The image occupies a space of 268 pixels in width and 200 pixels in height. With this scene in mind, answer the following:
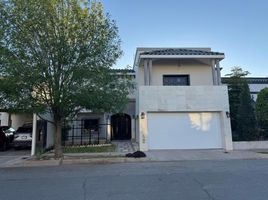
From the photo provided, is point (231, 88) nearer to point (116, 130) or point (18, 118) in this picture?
point (116, 130)

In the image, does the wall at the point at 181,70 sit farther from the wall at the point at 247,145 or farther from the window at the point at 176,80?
the wall at the point at 247,145

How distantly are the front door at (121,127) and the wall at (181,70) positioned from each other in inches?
235

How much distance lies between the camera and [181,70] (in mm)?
19484

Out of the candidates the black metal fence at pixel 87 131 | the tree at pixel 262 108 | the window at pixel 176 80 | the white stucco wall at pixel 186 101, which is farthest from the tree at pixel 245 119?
the black metal fence at pixel 87 131

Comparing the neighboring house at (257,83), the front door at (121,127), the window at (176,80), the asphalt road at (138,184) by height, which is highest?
the neighboring house at (257,83)

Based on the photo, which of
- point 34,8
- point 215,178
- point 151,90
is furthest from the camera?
point 151,90

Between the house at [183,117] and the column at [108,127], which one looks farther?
the column at [108,127]

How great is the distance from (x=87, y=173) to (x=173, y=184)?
339cm

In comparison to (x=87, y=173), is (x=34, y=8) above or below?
above

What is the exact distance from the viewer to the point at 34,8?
1115cm

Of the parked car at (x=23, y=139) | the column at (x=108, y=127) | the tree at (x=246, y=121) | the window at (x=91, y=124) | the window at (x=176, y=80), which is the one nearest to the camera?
the tree at (x=246, y=121)

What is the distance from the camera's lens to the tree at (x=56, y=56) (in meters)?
11.1

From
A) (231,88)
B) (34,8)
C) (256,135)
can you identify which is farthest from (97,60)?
(231,88)

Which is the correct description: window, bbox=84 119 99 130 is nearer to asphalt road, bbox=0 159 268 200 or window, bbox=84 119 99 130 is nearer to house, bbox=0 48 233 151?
house, bbox=0 48 233 151
